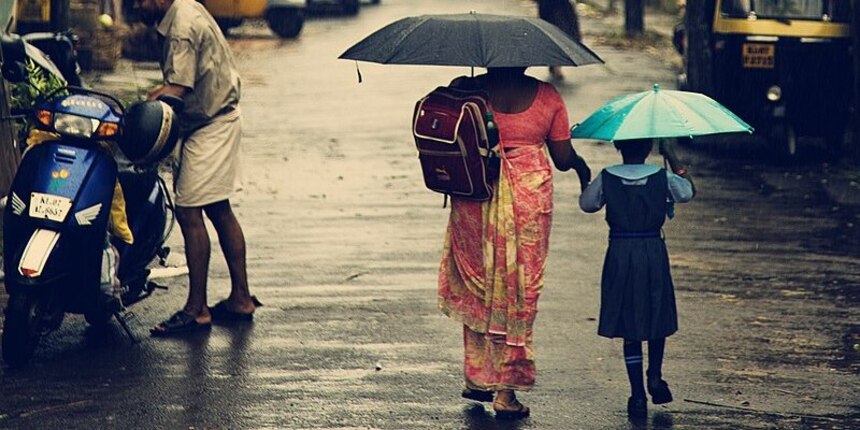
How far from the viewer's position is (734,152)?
16453 mm

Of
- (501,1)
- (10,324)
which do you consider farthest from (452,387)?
(501,1)

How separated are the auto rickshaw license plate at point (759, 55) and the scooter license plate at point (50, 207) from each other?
971 cm

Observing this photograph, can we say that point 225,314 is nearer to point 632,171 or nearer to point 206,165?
point 206,165

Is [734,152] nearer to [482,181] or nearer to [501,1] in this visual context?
[482,181]

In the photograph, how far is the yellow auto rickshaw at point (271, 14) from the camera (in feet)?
94.4

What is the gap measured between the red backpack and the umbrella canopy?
179mm

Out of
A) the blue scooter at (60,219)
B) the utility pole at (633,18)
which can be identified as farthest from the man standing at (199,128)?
the utility pole at (633,18)

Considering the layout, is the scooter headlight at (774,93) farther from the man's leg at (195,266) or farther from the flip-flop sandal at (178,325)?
the flip-flop sandal at (178,325)

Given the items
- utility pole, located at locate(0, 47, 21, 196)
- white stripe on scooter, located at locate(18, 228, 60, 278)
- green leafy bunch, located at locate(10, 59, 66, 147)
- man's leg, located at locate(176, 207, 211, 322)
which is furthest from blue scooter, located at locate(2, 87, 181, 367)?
utility pole, located at locate(0, 47, 21, 196)

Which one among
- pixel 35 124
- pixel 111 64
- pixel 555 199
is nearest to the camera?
pixel 35 124

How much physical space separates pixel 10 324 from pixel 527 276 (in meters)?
2.40

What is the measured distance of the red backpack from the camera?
6.95m

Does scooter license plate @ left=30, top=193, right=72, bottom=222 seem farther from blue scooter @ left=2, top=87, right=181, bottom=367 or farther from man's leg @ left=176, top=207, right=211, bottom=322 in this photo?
man's leg @ left=176, top=207, right=211, bottom=322

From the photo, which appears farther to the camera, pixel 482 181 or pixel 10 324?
pixel 10 324
